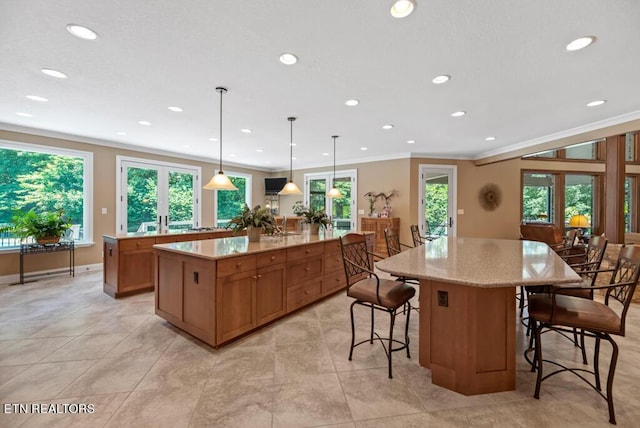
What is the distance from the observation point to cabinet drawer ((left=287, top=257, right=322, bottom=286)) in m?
3.17

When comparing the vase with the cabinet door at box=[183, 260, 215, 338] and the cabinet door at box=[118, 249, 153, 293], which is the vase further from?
the cabinet door at box=[118, 249, 153, 293]

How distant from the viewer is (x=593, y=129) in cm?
420

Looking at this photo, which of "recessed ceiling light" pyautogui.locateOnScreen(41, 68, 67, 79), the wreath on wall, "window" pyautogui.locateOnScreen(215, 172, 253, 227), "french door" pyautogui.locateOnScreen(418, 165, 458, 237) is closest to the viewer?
"recessed ceiling light" pyautogui.locateOnScreen(41, 68, 67, 79)

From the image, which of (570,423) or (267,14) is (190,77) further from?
(570,423)

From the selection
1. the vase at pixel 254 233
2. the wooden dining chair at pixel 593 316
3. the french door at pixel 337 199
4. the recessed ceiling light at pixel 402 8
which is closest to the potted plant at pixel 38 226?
the vase at pixel 254 233

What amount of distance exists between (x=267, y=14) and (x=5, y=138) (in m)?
5.40

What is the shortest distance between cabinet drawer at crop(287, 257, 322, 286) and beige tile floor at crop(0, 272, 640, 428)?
0.54 m

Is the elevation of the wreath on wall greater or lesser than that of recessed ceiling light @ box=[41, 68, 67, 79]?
lesser

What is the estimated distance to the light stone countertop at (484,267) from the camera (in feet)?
5.09

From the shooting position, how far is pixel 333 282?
12.8 ft

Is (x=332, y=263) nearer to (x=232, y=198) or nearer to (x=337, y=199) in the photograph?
(x=337, y=199)

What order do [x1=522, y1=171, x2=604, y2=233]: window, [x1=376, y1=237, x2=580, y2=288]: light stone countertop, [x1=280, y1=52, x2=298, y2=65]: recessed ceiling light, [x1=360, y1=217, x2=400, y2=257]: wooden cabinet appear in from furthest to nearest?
[x1=522, y1=171, x2=604, y2=233]: window
[x1=360, y1=217, x2=400, y2=257]: wooden cabinet
[x1=280, y1=52, x2=298, y2=65]: recessed ceiling light
[x1=376, y1=237, x2=580, y2=288]: light stone countertop

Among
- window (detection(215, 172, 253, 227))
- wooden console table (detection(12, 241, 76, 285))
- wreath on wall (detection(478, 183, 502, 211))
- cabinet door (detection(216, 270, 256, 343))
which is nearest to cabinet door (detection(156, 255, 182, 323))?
cabinet door (detection(216, 270, 256, 343))

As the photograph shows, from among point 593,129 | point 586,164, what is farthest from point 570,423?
point 586,164
